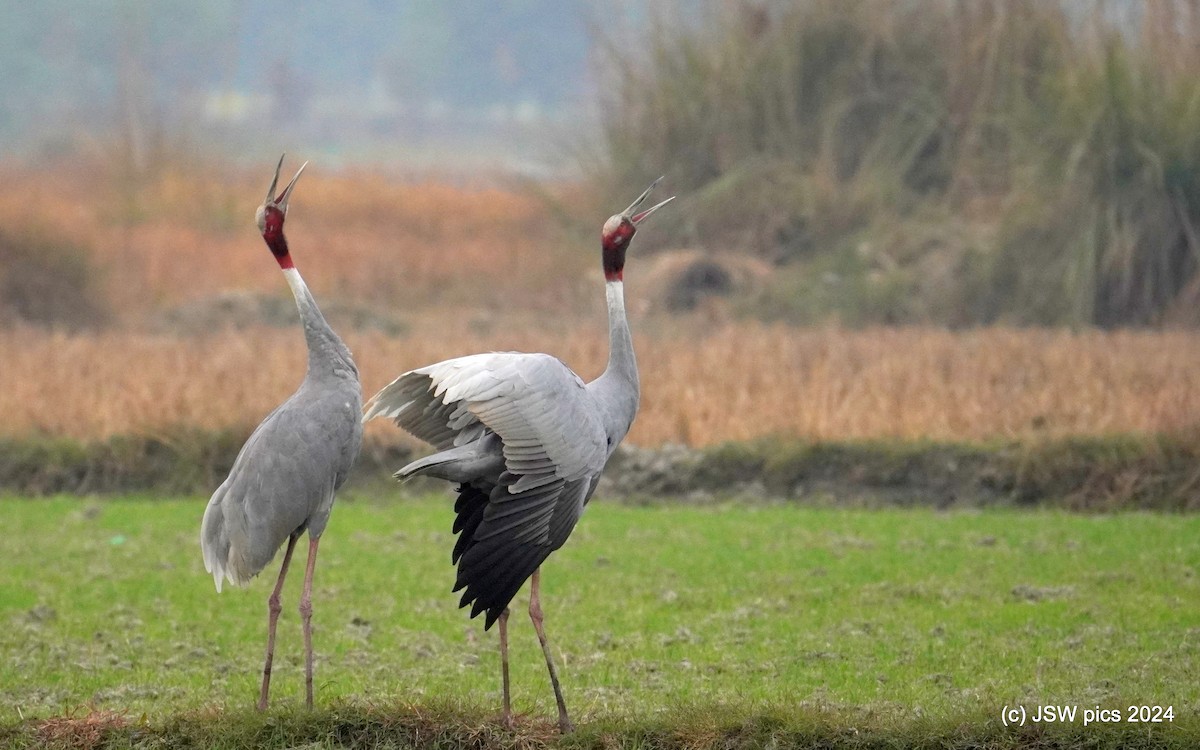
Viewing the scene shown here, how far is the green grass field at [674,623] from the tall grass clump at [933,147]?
872cm

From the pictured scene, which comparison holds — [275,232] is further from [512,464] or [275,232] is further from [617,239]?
[512,464]

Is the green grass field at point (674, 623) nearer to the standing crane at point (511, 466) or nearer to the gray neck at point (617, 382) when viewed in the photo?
the standing crane at point (511, 466)

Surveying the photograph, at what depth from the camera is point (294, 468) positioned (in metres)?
7.15

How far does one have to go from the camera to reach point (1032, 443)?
12.9 metres

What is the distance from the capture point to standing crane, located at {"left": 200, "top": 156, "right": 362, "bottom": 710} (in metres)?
7.17

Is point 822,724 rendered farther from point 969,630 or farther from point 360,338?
point 360,338

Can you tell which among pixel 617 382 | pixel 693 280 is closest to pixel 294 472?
pixel 617 382

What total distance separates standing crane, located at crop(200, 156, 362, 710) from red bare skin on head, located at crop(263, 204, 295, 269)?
10 centimetres

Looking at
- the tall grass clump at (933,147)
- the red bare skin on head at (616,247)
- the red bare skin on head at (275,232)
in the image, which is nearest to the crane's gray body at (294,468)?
the red bare skin on head at (275,232)

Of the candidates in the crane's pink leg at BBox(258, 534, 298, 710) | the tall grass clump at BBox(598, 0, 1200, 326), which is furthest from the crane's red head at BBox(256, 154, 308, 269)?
the tall grass clump at BBox(598, 0, 1200, 326)

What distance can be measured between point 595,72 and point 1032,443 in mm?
15736

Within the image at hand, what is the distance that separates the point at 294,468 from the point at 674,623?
2.84 meters

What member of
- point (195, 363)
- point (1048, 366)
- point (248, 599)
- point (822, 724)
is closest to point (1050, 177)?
point (1048, 366)

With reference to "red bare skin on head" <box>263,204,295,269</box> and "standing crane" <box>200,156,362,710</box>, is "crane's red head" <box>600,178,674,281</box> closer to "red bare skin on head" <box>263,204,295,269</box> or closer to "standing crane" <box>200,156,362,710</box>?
"standing crane" <box>200,156,362,710</box>
